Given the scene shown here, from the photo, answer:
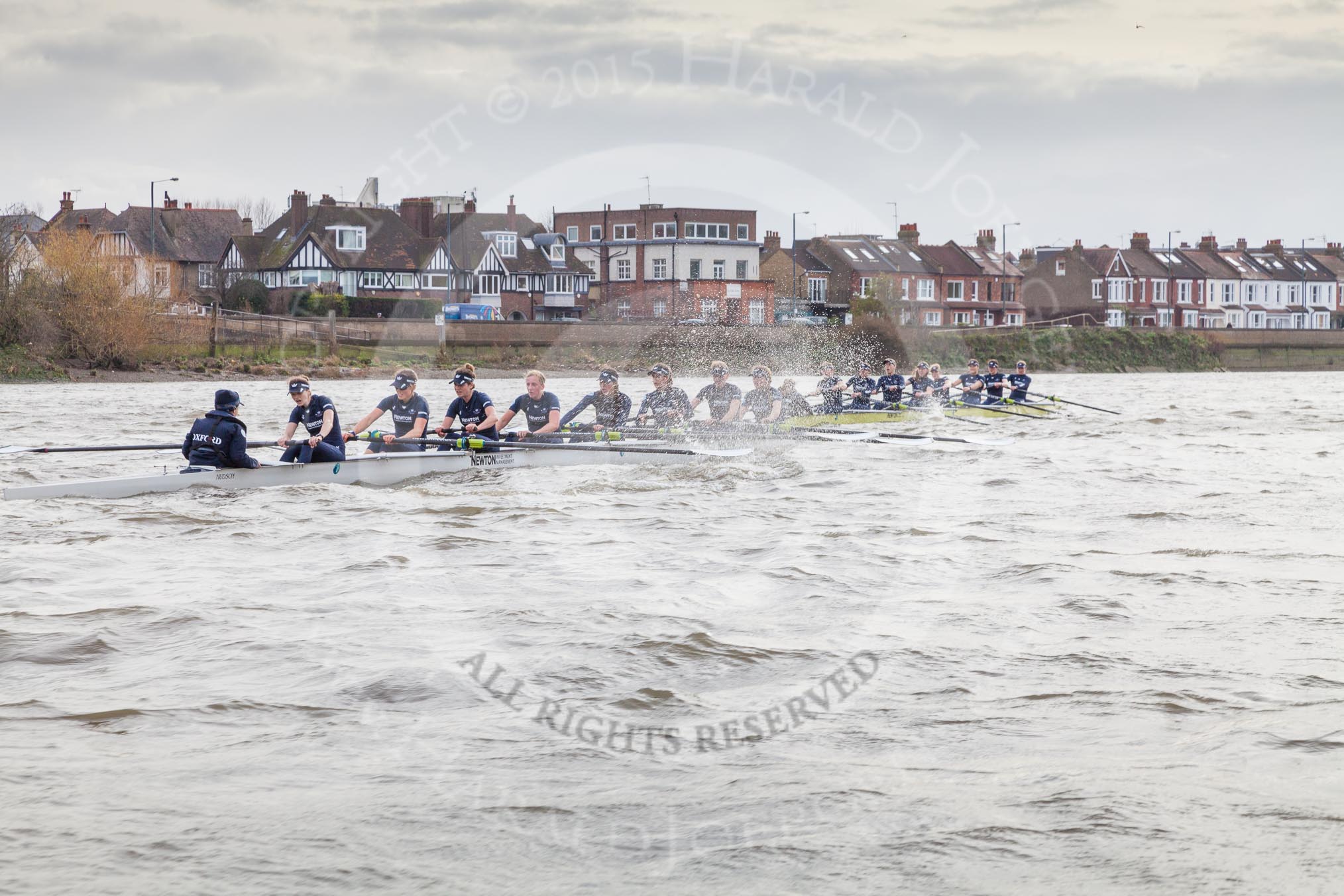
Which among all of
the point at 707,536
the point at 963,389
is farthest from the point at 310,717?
the point at 963,389

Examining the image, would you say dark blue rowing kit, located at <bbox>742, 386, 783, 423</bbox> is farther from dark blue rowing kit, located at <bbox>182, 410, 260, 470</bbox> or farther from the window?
the window

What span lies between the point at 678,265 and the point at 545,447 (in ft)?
175

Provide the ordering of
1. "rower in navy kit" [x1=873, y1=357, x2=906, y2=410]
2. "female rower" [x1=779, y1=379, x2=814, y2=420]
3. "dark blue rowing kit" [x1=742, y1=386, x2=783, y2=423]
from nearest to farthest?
1. "dark blue rowing kit" [x1=742, y1=386, x2=783, y2=423]
2. "female rower" [x1=779, y1=379, x2=814, y2=420]
3. "rower in navy kit" [x1=873, y1=357, x2=906, y2=410]

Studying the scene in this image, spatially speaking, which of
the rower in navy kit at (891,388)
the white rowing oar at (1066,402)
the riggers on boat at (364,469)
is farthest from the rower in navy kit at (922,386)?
the riggers on boat at (364,469)

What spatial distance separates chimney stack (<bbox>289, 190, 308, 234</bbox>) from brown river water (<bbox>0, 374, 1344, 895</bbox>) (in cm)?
5842

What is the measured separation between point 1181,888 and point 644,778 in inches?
92.9

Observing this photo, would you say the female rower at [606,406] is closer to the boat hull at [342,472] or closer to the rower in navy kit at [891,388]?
the boat hull at [342,472]

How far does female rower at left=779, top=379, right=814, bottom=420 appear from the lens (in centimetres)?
2203

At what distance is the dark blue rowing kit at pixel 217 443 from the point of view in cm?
1373

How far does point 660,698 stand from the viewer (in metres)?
7.47

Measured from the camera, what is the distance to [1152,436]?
27.0m

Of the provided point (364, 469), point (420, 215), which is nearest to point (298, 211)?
point (420, 215)

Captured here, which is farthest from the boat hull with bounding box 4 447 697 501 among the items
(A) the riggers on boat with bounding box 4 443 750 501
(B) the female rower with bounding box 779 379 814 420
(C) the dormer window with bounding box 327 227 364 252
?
(C) the dormer window with bounding box 327 227 364 252

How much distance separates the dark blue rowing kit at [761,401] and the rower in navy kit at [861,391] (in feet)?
12.7
